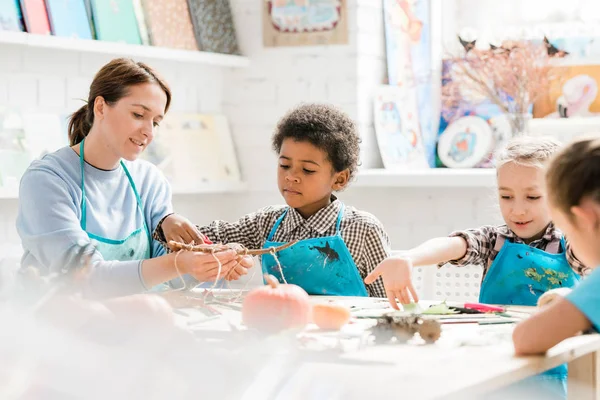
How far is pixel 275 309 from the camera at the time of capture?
1251 millimetres

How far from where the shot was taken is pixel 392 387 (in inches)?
31.9

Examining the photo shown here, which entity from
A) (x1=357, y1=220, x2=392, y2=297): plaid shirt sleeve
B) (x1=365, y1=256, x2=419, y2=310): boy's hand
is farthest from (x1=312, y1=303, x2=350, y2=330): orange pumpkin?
Result: (x1=357, y1=220, x2=392, y2=297): plaid shirt sleeve

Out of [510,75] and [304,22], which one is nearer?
[510,75]

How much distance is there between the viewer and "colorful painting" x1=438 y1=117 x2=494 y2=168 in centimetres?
362

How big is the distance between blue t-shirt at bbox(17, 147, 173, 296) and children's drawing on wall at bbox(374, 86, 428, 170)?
1.52m

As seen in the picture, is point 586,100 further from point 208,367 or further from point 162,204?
point 208,367

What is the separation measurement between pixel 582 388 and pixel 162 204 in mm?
1112

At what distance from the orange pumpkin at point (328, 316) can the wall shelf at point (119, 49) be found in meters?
1.70

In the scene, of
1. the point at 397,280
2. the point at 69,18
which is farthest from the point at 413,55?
the point at 397,280

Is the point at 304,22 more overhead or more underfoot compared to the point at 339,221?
more overhead

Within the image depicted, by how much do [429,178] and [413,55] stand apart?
0.60 meters

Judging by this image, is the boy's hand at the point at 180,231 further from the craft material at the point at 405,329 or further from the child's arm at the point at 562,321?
the child's arm at the point at 562,321

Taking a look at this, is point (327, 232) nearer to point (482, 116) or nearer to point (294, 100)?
point (294, 100)

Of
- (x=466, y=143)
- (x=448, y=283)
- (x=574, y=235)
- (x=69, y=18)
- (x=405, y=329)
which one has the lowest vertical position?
(x=448, y=283)
